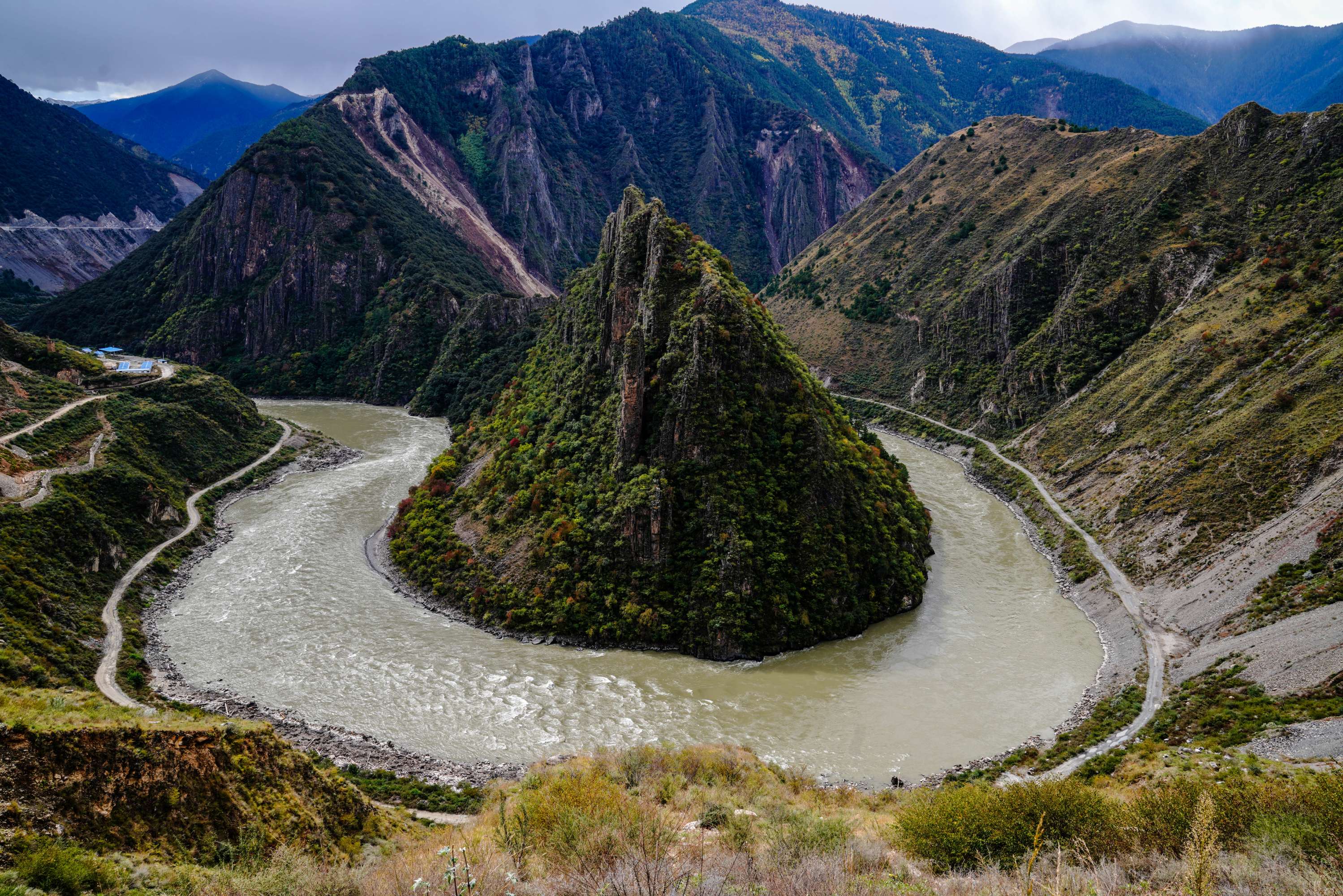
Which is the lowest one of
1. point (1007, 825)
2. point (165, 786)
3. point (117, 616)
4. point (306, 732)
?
point (306, 732)

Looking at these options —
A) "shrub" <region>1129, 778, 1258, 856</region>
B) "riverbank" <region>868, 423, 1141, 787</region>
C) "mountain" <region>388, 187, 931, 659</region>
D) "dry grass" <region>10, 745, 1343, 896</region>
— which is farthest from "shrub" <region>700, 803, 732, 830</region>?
"mountain" <region>388, 187, 931, 659</region>

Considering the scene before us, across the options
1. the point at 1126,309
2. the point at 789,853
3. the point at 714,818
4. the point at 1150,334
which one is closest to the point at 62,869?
the point at 789,853

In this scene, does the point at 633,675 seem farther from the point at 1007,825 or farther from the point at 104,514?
the point at 104,514

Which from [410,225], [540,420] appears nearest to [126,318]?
[410,225]

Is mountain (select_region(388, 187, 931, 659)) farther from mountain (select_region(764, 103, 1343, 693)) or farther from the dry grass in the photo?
mountain (select_region(764, 103, 1343, 693))

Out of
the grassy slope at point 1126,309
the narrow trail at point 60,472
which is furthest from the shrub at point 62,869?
the grassy slope at point 1126,309
